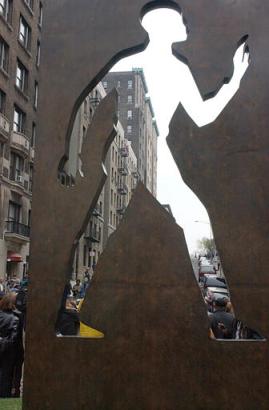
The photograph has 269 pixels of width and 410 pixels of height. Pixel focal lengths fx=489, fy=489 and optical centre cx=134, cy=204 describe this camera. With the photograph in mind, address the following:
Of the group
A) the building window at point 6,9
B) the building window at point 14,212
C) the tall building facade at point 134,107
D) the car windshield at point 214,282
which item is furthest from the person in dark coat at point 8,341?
the tall building facade at point 134,107

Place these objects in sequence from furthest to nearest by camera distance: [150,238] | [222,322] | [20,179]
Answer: [20,179] < [222,322] < [150,238]

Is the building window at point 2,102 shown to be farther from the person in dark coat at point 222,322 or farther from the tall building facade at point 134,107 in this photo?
the tall building facade at point 134,107

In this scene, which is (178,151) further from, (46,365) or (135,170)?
(135,170)

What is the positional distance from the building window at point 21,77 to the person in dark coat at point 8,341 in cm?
2741

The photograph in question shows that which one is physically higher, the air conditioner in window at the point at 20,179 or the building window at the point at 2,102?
the building window at the point at 2,102

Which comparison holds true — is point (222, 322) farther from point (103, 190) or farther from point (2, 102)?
point (103, 190)

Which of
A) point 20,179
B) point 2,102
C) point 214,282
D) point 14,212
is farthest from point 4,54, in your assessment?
point 214,282

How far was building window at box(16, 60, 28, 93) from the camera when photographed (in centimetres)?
3270

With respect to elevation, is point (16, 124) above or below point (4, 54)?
below

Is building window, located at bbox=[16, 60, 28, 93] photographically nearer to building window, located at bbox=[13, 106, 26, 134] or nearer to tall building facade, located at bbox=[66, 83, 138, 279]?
building window, located at bbox=[13, 106, 26, 134]

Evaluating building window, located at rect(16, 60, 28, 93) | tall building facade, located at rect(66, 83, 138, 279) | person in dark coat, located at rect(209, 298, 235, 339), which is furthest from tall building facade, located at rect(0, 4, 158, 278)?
person in dark coat, located at rect(209, 298, 235, 339)

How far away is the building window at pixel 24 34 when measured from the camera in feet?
109

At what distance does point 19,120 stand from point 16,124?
0.70 meters

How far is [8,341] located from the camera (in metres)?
6.97
